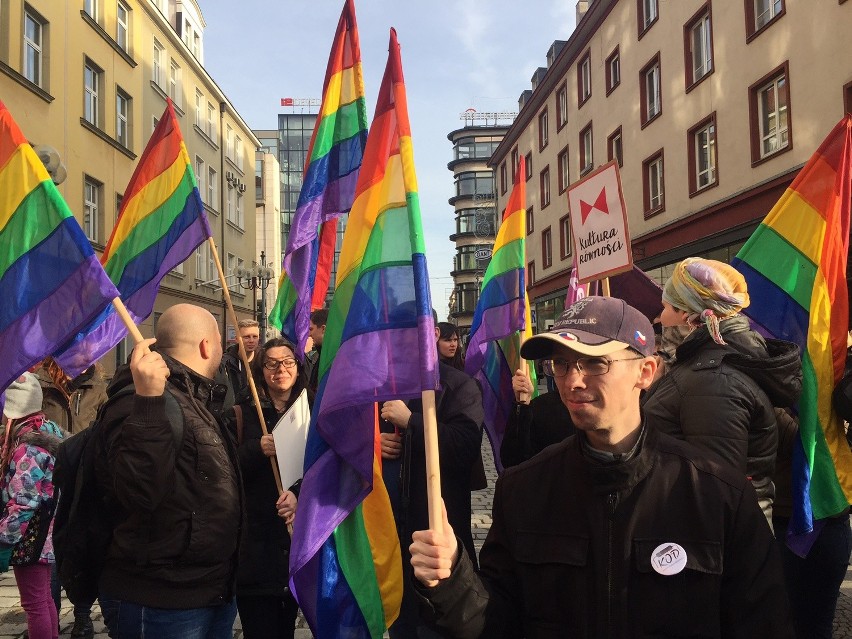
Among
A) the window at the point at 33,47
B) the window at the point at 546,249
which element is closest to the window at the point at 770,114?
the window at the point at 33,47

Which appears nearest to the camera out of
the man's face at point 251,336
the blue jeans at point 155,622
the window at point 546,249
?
the blue jeans at point 155,622

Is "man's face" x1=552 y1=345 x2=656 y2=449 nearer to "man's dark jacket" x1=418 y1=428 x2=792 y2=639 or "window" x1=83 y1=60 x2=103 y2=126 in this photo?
"man's dark jacket" x1=418 y1=428 x2=792 y2=639

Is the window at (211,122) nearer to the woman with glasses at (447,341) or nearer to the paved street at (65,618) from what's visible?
the paved street at (65,618)

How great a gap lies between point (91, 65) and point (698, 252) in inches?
693

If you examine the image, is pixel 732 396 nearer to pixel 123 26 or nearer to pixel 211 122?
pixel 123 26

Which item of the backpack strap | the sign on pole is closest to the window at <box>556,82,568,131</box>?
the sign on pole

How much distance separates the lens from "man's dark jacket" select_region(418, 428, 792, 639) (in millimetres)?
1755

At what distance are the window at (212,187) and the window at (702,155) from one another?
21.5 meters

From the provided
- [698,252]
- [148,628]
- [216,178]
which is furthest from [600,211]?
[216,178]

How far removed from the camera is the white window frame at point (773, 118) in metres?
14.5

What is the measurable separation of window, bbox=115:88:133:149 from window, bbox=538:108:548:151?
17213 mm

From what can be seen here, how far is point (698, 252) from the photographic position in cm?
1777

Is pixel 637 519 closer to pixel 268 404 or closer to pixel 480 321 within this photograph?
pixel 268 404

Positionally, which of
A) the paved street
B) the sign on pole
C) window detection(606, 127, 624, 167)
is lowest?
the paved street
